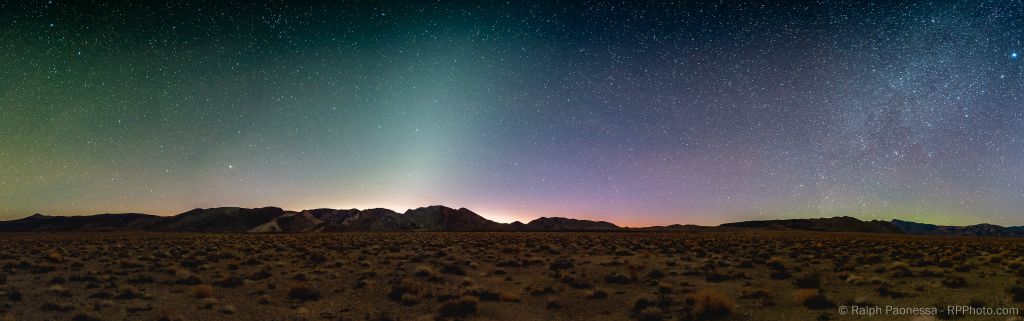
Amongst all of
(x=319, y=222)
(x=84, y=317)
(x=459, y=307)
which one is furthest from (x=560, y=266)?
(x=319, y=222)

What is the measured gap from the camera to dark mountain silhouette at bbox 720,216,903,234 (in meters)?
161

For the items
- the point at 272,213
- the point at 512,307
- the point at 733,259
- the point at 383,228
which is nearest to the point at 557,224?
the point at 383,228

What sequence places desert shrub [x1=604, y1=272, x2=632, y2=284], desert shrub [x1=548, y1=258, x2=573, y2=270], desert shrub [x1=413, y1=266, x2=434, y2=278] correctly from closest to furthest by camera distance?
desert shrub [x1=604, y1=272, x2=632, y2=284], desert shrub [x1=413, y1=266, x2=434, y2=278], desert shrub [x1=548, y1=258, x2=573, y2=270]

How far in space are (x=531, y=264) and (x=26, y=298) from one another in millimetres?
17747

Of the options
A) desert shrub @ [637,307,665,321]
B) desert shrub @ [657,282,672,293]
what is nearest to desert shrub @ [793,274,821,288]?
desert shrub @ [657,282,672,293]

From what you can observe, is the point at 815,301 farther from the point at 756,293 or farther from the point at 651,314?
the point at 651,314

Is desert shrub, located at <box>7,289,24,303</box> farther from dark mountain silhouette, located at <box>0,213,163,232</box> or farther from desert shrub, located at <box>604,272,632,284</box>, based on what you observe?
dark mountain silhouette, located at <box>0,213,163,232</box>

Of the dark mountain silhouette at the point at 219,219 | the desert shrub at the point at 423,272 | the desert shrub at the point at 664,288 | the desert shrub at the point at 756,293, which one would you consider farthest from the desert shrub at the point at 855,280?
the dark mountain silhouette at the point at 219,219

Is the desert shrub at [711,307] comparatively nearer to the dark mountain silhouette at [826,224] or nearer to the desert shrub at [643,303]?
the desert shrub at [643,303]

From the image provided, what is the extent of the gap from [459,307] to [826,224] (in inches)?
7168

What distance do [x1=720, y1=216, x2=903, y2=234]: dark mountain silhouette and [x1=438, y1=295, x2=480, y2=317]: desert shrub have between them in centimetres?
16767

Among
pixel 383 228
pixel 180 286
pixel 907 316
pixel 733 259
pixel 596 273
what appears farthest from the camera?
pixel 383 228

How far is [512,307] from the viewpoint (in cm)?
1438

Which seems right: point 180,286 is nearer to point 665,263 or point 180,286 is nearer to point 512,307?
point 512,307
